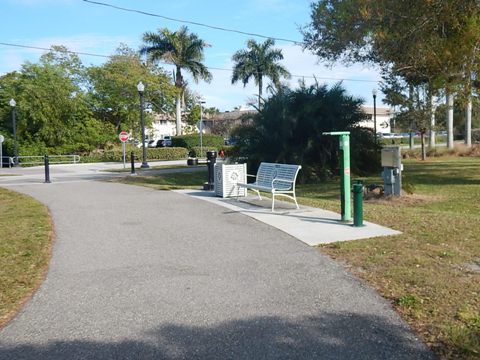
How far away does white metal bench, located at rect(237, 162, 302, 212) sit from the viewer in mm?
10646

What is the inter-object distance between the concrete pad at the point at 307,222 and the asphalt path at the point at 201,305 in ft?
1.22

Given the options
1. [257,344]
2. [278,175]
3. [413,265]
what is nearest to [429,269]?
[413,265]

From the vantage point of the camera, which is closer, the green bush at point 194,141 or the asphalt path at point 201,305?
the asphalt path at point 201,305

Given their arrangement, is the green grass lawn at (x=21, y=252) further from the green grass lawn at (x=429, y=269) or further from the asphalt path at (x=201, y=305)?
the green grass lawn at (x=429, y=269)

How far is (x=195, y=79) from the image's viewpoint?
50.7m

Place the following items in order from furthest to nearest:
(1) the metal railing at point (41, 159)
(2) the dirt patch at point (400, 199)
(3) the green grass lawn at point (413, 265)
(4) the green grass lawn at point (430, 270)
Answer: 1. (1) the metal railing at point (41, 159)
2. (2) the dirt patch at point (400, 199)
3. (3) the green grass lawn at point (413, 265)
4. (4) the green grass lawn at point (430, 270)

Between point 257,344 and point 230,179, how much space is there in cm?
894

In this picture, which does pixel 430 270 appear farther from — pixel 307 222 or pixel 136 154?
pixel 136 154

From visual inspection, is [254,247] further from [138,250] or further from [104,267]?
[104,267]

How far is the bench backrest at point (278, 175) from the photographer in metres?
10.8

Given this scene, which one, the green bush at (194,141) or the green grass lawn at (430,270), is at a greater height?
the green bush at (194,141)

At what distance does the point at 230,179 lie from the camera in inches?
501

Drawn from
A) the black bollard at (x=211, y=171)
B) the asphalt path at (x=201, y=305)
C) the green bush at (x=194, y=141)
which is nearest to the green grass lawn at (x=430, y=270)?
the asphalt path at (x=201, y=305)

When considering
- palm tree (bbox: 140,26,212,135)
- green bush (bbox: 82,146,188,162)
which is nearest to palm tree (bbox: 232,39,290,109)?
palm tree (bbox: 140,26,212,135)
